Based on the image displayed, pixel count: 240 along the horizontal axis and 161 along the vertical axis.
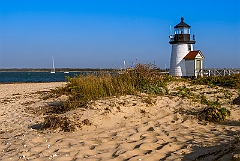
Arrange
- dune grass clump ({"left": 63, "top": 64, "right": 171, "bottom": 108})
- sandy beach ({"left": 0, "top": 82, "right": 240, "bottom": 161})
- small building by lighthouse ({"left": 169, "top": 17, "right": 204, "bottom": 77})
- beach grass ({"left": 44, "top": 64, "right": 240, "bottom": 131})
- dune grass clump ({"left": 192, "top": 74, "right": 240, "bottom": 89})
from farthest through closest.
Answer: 1. small building by lighthouse ({"left": 169, "top": 17, "right": 204, "bottom": 77})
2. dune grass clump ({"left": 192, "top": 74, "right": 240, "bottom": 89})
3. dune grass clump ({"left": 63, "top": 64, "right": 171, "bottom": 108})
4. beach grass ({"left": 44, "top": 64, "right": 240, "bottom": 131})
5. sandy beach ({"left": 0, "top": 82, "right": 240, "bottom": 161})

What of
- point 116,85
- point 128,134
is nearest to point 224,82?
point 116,85

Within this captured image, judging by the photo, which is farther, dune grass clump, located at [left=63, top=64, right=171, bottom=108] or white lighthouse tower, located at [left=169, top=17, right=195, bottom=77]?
white lighthouse tower, located at [left=169, top=17, right=195, bottom=77]

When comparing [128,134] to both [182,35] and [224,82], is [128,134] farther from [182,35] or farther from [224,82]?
[182,35]

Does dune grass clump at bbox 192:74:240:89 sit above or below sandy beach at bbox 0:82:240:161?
above

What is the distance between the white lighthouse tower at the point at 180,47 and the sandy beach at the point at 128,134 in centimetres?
1778

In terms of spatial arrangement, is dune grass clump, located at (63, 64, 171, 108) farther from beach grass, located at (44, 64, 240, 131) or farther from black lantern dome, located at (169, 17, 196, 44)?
black lantern dome, located at (169, 17, 196, 44)

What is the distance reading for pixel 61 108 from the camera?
909 centimetres

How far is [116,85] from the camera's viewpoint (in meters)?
9.72

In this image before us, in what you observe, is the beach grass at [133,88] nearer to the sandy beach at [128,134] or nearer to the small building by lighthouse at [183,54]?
the sandy beach at [128,134]

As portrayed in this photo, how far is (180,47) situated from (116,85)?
17.9m

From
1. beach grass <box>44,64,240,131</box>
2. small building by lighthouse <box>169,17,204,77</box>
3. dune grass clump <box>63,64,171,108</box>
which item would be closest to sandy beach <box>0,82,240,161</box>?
beach grass <box>44,64,240,131</box>

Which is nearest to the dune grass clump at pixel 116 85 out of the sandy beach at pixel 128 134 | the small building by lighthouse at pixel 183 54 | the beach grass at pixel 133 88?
the beach grass at pixel 133 88

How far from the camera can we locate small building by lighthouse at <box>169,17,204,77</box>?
83.7 feet

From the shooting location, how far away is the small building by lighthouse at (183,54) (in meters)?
25.5
